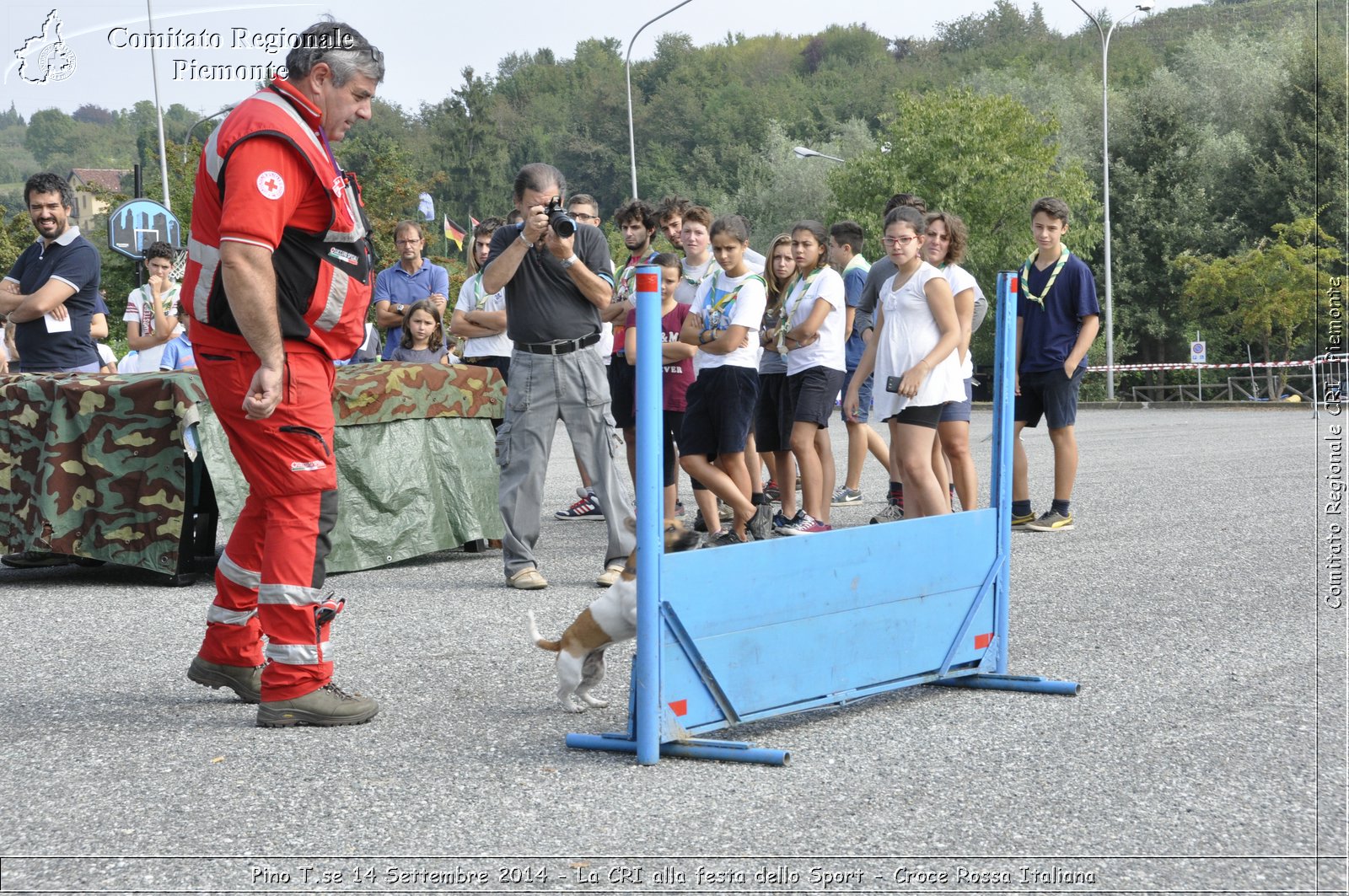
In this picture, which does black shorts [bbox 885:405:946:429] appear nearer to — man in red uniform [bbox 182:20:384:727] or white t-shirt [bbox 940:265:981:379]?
white t-shirt [bbox 940:265:981:379]

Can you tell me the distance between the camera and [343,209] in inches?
165

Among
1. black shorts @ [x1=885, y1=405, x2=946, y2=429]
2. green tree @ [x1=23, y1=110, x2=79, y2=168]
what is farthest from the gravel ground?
green tree @ [x1=23, y1=110, x2=79, y2=168]

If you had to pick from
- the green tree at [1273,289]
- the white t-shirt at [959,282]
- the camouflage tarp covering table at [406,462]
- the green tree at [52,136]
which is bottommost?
the camouflage tarp covering table at [406,462]

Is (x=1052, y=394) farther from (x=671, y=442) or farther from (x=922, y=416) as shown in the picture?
(x=671, y=442)

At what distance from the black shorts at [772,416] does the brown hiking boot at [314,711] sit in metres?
4.25

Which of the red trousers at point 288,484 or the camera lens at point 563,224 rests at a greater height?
the camera lens at point 563,224

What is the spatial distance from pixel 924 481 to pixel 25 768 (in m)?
4.01

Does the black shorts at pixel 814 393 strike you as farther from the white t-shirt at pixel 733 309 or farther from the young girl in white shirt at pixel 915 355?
the young girl in white shirt at pixel 915 355

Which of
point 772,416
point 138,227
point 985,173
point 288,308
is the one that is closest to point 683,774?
point 288,308

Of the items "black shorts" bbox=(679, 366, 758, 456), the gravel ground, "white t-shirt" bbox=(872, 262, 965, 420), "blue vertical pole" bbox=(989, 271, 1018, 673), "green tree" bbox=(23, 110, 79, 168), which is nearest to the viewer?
the gravel ground

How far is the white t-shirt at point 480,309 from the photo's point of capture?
28.6ft

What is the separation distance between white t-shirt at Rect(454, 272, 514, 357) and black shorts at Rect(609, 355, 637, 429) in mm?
783

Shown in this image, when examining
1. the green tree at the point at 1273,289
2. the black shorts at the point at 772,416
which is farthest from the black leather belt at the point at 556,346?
the green tree at the point at 1273,289

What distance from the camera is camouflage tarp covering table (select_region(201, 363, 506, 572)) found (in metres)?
7.11
